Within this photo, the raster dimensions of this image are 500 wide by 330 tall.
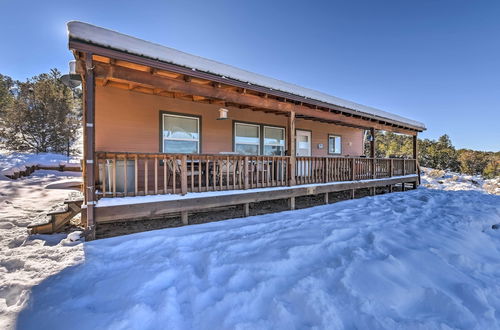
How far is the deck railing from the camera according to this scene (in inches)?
164

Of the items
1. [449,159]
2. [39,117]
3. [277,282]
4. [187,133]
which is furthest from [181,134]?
[449,159]

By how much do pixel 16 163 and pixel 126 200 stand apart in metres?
12.7

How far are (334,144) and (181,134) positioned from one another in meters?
7.42

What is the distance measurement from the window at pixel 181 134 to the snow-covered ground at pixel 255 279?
2.69 metres

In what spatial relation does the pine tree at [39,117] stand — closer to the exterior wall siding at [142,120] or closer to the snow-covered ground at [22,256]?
the snow-covered ground at [22,256]

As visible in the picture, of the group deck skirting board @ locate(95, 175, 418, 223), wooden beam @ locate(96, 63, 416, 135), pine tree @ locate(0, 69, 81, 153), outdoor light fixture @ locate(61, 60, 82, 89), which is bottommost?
deck skirting board @ locate(95, 175, 418, 223)

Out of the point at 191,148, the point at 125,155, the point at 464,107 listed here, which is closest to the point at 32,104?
the point at 191,148

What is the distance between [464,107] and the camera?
2400 cm

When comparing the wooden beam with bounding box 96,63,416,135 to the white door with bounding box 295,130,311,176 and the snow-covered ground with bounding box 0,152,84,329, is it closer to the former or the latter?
the white door with bounding box 295,130,311,176

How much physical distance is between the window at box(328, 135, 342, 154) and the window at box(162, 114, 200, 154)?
6547 mm

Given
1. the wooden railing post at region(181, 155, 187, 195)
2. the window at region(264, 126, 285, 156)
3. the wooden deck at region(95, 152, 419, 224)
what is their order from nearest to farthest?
the wooden deck at region(95, 152, 419, 224) < the wooden railing post at region(181, 155, 187, 195) < the window at region(264, 126, 285, 156)

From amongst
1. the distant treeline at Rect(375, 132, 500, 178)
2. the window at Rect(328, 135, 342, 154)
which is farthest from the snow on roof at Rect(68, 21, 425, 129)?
the distant treeline at Rect(375, 132, 500, 178)

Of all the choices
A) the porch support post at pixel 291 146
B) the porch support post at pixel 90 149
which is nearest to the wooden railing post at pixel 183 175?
the porch support post at pixel 90 149

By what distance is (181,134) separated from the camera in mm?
6246
